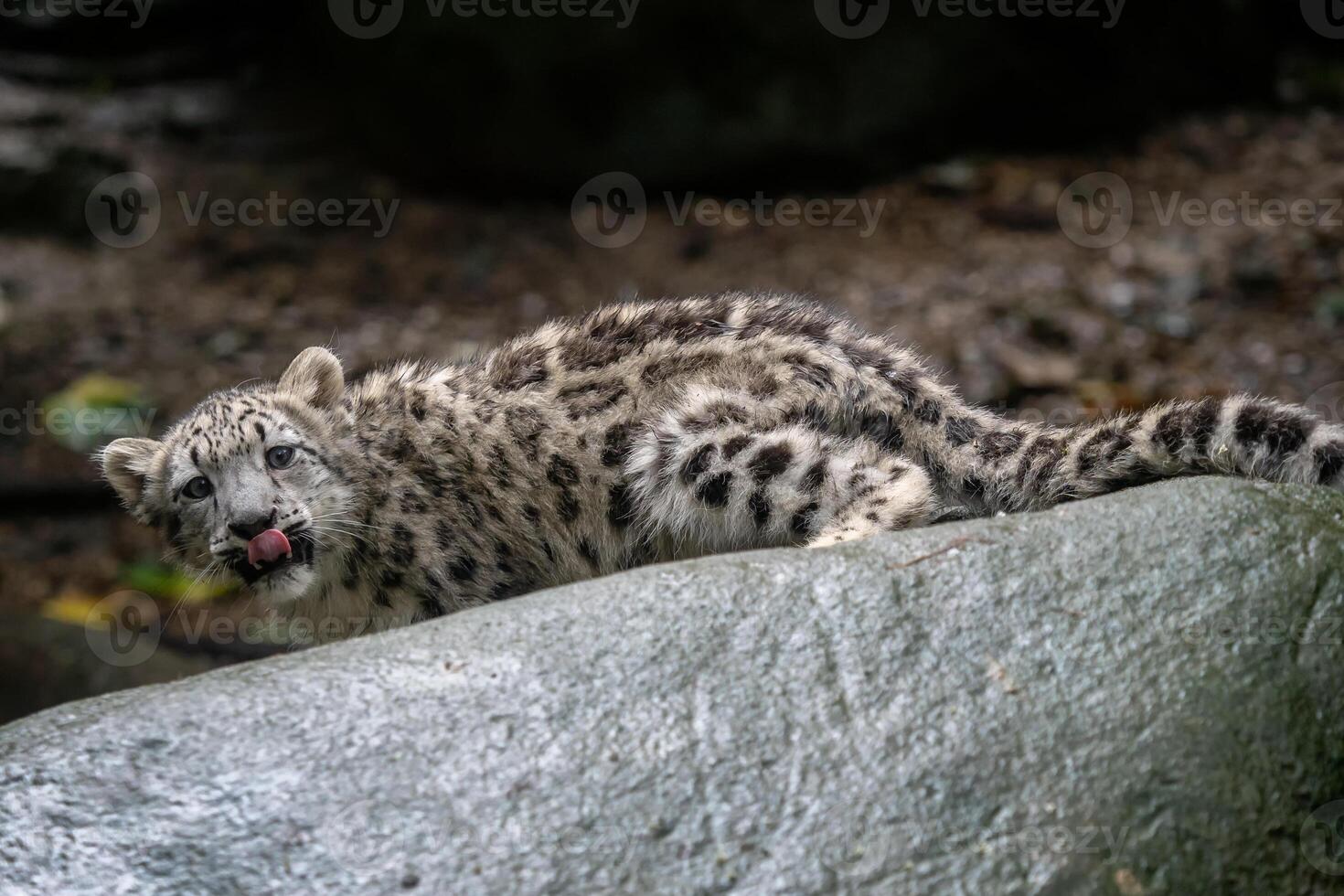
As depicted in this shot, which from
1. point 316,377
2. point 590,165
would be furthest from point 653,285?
point 316,377

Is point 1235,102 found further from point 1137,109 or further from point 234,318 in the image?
point 234,318

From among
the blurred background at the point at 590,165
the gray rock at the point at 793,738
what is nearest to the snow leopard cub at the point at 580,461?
the gray rock at the point at 793,738

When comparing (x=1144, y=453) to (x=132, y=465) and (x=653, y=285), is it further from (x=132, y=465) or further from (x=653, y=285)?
(x=653, y=285)

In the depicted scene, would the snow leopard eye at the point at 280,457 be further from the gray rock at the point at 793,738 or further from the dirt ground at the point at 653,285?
the dirt ground at the point at 653,285

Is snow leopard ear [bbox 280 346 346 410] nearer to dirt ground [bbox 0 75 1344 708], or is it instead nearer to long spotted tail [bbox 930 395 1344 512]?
long spotted tail [bbox 930 395 1344 512]

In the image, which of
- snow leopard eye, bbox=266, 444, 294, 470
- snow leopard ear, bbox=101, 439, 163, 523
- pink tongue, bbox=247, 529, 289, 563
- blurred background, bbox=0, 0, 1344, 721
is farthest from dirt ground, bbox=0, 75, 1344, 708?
pink tongue, bbox=247, 529, 289, 563

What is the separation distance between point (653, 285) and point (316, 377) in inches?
254

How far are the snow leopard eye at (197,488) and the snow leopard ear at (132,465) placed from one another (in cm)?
32

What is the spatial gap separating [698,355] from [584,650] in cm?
208

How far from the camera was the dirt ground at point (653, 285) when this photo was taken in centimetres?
1081

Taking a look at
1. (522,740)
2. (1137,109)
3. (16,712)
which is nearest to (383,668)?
(522,740)

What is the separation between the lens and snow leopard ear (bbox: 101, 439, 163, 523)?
6.21 meters

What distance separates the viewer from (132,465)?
6250 mm

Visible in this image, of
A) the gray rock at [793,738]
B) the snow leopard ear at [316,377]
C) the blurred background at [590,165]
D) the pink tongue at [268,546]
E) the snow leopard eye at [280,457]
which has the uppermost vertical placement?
the blurred background at [590,165]
